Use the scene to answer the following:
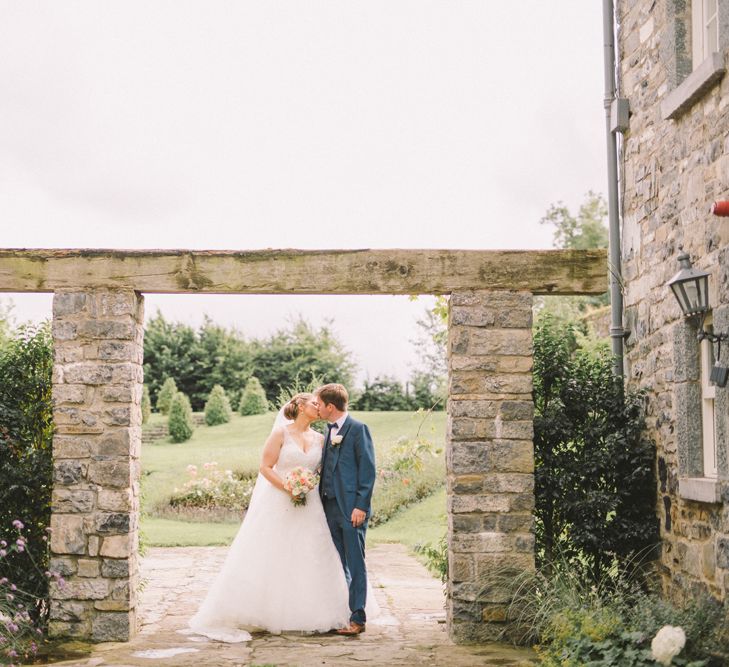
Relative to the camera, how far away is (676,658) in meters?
5.18

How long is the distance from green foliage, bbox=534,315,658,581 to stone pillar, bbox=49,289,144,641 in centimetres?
318

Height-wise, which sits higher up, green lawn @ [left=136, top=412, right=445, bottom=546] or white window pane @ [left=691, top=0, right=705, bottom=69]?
white window pane @ [left=691, top=0, right=705, bottom=69]

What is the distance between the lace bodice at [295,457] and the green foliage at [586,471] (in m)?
1.80

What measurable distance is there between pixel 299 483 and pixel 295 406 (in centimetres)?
68

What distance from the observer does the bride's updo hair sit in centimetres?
777

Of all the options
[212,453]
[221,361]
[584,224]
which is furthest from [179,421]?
[584,224]

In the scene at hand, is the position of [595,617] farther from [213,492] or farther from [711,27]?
[213,492]

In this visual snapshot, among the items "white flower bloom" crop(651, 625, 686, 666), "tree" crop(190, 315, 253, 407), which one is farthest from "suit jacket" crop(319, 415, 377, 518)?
"tree" crop(190, 315, 253, 407)


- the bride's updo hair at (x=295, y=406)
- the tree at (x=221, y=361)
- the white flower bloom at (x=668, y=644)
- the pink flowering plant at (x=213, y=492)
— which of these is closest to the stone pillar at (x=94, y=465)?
the bride's updo hair at (x=295, y=406)

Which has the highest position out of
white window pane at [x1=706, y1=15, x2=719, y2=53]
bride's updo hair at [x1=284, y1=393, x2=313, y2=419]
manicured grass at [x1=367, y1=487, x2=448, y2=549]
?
white window pane at [x1=706, y1=15, x2=719, y2=53]

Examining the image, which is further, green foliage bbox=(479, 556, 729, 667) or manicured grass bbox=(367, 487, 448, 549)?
manicured grass bbox=(367, 487, 448, 549)

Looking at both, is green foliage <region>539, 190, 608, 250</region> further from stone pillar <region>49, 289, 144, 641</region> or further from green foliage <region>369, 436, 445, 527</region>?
stone pillar <region>49, 289, 144, 641</region>

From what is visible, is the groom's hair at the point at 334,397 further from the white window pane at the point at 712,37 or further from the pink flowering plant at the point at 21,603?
the white window pane at the point at 712,37

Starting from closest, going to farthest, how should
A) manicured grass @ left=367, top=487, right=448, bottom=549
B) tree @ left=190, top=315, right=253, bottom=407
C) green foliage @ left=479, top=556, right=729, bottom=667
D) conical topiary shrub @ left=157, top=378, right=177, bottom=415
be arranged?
green foliage @ left=479, top=556, right=729, bottom=667
manicured grass @ left=367, top=487, right=448, bottom=549
conical topiary shrub @ left=157, top=378, right=177, bottom=415
tree @ left=190, top=315, right=253, bottom=407
